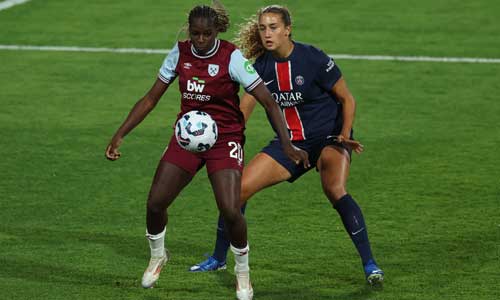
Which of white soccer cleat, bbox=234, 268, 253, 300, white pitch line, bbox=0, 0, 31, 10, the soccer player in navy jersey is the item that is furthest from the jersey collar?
white pitch line, bbox=0, 0, 31, 10

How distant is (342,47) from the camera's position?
63.4 feet

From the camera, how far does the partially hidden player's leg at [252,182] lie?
31.7 ft

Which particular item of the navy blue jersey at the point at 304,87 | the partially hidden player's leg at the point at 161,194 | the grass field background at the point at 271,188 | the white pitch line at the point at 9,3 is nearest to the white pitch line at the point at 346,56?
the grass field background at the point at 271,188

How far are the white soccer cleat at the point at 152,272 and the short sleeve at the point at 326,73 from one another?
1.84 meters

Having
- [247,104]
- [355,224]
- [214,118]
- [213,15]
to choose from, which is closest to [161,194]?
[214,118]

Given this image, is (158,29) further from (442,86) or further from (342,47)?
(442,86)

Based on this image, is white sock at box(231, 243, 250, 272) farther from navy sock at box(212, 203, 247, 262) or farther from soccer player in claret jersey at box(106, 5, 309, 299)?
navy sock at box(212, 203, 247, 262)

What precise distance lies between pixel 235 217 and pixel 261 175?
0.82m

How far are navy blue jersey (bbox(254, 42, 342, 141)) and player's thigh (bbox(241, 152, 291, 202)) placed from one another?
0.94 feet

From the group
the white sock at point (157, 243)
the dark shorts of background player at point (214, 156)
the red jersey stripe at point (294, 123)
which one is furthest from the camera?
the red jersey stripe at point (294, 123)

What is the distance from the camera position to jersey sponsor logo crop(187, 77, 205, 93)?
8891mm

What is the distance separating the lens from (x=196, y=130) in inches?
352

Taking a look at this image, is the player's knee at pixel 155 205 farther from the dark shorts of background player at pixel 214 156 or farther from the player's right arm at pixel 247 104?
the player's right arm at pixel 247 104

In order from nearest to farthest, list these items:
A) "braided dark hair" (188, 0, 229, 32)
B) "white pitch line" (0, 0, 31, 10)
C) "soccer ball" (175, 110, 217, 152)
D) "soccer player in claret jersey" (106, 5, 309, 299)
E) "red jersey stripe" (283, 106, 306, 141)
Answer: "braided dark hair" (188, 0, 229, 32) → "soccer player in claret jersey" (106, 5, 309, 299) → "soccer ball" (175, 110, 217, 152) → "red jersey stripe" (283, 106, 306, 141) → "white pitch line" (0, 0, 31, 10)
